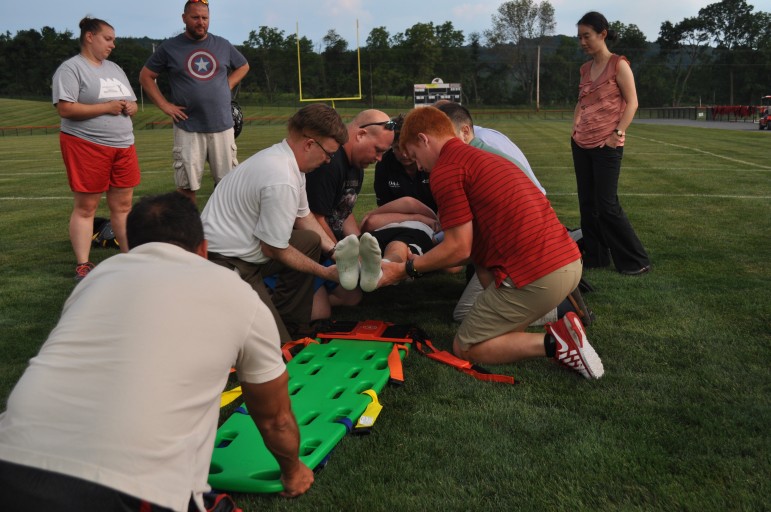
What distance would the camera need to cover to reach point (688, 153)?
15844mm

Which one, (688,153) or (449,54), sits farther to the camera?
(449,54)

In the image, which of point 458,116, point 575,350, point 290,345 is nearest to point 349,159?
point 458,116

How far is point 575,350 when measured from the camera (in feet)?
11.2

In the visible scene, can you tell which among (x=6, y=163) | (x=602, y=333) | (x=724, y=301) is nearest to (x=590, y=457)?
(x=602, y=333)

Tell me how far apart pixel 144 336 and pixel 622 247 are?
15.3 ft

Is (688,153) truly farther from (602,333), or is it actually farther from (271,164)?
(271,164)

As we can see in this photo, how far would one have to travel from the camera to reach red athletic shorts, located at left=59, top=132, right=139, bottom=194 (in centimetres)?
545

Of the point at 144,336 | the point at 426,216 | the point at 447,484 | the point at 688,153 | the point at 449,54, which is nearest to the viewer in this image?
the point at 144,336

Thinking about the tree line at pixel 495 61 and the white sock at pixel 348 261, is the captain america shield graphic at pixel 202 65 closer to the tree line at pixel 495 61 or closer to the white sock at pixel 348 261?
the white sock at pixel 348 261

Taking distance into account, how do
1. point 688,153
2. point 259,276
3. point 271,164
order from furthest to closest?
point 688,153 < point 259,276 < point 271,164

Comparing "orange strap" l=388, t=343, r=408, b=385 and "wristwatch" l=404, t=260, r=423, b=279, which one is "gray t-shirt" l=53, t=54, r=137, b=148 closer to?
"wristwatch" l=404, t=260, r=423, b=279

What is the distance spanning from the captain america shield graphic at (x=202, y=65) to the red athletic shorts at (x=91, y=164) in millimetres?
949

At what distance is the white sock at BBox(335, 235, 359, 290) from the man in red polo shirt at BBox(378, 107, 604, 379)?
36 cm

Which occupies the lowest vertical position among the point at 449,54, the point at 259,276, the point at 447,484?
the point at 447,484
